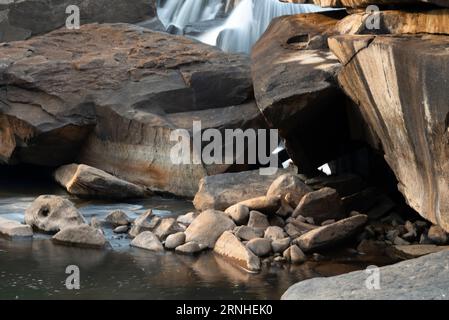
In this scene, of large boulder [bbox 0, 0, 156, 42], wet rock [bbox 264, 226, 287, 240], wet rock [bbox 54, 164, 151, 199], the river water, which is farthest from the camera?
large boulder [bbox 0, 0, 156, 42]

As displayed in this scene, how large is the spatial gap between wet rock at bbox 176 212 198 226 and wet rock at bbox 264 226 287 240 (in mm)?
1174

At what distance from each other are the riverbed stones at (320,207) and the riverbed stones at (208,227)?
2.94 feet

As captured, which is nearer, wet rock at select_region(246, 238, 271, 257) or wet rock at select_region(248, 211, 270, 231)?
wet rock at select_region(246, 238, 271, 257)

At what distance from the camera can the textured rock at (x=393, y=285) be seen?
22.2 feet

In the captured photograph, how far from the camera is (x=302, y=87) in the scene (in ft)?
33.8

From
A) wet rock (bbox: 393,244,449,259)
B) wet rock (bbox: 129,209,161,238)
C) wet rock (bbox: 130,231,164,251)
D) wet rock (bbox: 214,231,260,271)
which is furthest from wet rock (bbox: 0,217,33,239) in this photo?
Result: wet rock (bbox: 393,244,449,259)

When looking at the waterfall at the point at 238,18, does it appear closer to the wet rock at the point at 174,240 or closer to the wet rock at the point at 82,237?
the wet rock at the point at 174,240

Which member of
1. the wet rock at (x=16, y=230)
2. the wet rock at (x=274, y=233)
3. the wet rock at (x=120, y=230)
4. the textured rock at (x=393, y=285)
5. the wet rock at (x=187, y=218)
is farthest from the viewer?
the wet rock at (x=187, y=218)

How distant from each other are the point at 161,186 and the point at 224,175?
1.52 m

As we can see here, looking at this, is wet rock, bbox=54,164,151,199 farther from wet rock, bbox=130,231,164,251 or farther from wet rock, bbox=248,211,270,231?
wet rock, bbox=248,211,270,231

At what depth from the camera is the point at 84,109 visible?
14.0 m

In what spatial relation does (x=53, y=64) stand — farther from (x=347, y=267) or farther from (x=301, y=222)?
(x=347, y=267)

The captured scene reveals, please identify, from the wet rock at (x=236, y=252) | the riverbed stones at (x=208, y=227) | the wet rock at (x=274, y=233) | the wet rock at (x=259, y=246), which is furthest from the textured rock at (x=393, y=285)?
the riverbed stones at (x=208, y=227)

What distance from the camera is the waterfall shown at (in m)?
17.3
